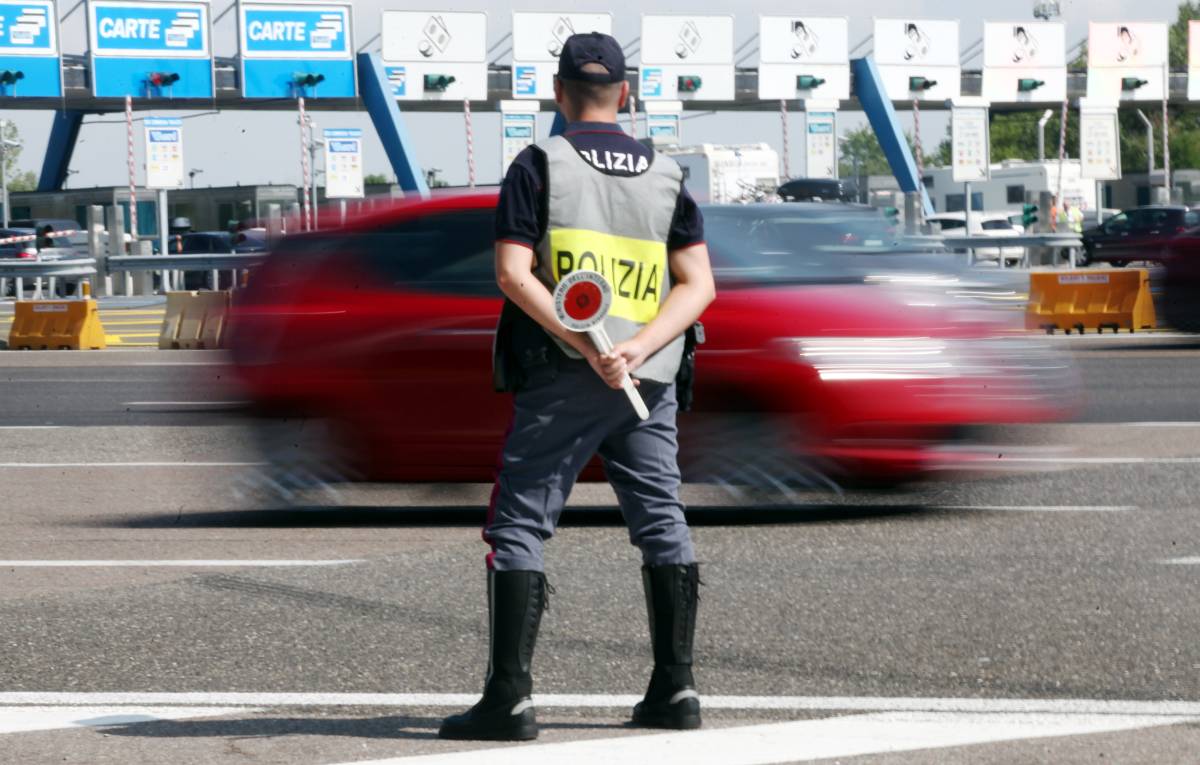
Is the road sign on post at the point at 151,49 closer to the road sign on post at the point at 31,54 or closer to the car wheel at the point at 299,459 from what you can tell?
the road sign on post at the point at 31,54

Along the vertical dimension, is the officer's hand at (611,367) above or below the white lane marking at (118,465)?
above

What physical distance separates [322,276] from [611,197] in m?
4.93

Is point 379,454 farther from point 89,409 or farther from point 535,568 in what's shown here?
point 89,409

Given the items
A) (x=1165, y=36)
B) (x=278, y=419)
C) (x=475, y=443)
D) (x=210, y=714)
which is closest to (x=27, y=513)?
(x=278, y=419)

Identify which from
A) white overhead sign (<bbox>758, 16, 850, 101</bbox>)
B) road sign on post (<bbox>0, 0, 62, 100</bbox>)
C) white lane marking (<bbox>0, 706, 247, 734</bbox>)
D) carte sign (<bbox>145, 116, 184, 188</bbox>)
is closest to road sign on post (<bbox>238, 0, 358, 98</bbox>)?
road sign on post (<bbox>0, 0, 62, 100</bbox>)

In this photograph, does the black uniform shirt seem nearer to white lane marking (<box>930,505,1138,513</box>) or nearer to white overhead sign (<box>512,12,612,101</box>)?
white lane marking (<box>930,505,1138,513</box>)

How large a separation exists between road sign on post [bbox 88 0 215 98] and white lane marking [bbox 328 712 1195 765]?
45.4m

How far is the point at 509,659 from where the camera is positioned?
474 cm

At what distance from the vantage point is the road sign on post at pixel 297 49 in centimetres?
5047

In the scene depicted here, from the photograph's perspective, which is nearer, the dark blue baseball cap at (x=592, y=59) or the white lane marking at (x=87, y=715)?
the dark blue baseball cap at (x=592, y=59)

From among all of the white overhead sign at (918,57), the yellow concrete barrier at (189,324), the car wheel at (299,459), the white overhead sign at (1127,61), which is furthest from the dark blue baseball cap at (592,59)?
the white overhead sign at (1127,61)

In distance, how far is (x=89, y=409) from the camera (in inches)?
621

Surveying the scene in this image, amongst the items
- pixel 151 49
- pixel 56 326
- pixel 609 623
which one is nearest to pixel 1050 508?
pixel 609 623

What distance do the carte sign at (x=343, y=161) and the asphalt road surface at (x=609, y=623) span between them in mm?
34297
